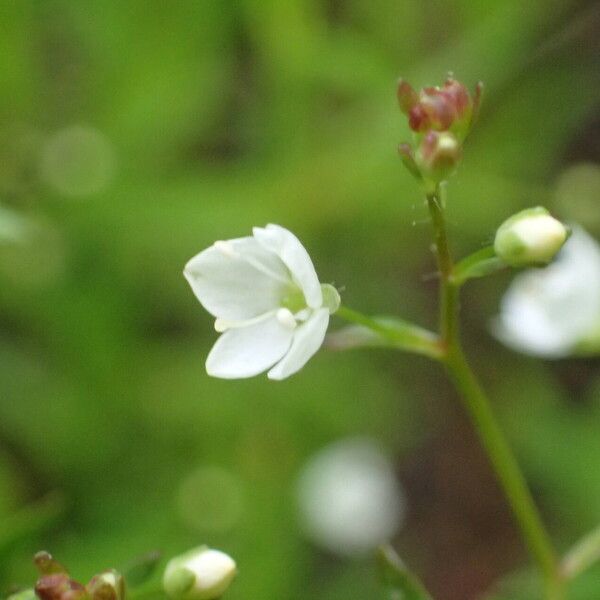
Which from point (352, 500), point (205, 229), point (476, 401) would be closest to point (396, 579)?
point (476, 401)

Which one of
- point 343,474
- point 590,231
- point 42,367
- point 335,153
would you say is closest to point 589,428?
point 590,231

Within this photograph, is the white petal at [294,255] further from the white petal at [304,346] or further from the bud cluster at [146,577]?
the bud cluster at [146,577]

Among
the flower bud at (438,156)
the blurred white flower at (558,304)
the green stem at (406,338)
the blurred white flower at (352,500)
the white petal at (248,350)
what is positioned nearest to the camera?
the flower bud at (438,156)

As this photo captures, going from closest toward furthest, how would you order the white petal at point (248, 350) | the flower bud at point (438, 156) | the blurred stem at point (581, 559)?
1. the flower bud at point (438, 156)
2. the white petal at point (248, 350)
3. the blurred stem at point (581, 559)

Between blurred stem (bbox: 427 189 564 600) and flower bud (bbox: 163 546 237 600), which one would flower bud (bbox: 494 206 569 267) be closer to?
blurred stem (bbox: 427 189 564 600)

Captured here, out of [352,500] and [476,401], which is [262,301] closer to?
[476,401]

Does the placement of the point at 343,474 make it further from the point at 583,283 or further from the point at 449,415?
the point at 583,283

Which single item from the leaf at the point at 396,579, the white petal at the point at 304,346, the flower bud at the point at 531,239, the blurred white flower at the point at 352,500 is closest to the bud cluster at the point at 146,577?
the leaf at the point at 396,579
